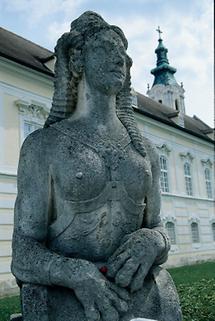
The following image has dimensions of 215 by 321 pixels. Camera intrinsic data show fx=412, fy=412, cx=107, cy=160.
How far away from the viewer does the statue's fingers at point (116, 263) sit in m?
1.73

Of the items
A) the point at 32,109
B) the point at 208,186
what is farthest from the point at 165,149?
the point at 32,109

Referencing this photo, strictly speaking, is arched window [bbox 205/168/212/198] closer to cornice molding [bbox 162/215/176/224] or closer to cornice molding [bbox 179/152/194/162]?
cornice molding [bbox 179/152/194/162]

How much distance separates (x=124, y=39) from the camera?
2.19 m

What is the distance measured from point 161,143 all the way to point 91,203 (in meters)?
22.5

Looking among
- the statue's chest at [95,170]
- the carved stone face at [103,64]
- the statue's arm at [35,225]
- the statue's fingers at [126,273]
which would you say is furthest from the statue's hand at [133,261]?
the carved stone face at [103,64]

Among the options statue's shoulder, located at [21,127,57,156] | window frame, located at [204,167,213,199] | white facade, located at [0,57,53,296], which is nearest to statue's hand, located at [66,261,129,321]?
statue's shoulder, located at [21,127,57,156]

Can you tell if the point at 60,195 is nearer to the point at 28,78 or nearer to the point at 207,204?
the point at 28,78

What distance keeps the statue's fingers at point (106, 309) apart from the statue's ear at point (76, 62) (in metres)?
1.08

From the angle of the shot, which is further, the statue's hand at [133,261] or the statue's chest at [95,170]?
the statue's chest at [95,170]

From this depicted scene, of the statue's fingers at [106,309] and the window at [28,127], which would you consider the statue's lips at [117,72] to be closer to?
the statue's fingers at [106,309]

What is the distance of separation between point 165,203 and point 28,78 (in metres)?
11.3

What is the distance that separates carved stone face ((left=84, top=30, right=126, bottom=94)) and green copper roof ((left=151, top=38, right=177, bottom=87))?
34366 millimetres

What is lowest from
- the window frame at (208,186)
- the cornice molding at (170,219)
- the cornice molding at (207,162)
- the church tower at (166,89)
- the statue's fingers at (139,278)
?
the cornice molding at (170,219)

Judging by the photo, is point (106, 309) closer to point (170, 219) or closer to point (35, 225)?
point (35, 225)
